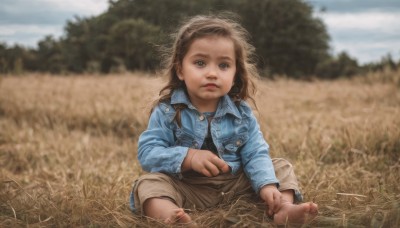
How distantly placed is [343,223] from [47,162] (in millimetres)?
2790

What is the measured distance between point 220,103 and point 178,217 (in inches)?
29.0

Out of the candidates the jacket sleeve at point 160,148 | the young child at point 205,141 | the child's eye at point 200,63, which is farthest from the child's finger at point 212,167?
the child's eye at point 200,63

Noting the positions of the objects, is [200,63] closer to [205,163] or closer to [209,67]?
[209,67]

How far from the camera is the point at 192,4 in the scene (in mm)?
17562

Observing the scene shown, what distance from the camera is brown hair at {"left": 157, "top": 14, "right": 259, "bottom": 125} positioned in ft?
7.37

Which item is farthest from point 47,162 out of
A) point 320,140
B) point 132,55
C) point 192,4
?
point 192,4

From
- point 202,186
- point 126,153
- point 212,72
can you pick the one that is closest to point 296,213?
point 202,186

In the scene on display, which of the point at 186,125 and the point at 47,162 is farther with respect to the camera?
the point at 47,162

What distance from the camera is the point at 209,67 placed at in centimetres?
217

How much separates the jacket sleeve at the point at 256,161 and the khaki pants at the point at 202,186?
81 mm

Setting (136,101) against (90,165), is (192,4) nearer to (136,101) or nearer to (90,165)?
(136,101)

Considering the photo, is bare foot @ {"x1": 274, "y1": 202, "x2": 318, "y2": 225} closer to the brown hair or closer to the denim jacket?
the denim jacket

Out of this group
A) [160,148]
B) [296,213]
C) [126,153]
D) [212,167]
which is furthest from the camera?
[126,153]

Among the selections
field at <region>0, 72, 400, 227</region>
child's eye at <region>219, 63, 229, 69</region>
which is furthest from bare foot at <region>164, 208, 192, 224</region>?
child's eye at <region>219, 63, 229, 69</region>
